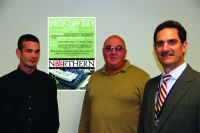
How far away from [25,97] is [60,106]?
60 cm

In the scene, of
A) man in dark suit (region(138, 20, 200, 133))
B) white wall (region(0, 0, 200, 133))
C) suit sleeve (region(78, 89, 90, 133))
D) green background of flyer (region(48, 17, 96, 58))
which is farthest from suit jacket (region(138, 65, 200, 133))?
green background of flyer (region(48, 17, 96, 58))

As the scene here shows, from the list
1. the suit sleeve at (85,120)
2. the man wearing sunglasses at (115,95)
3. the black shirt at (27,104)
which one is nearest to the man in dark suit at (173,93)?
the man wearing sunglasses at (115,95)

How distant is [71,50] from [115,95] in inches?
32.8

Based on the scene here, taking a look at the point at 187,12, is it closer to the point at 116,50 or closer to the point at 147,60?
the point at 147,60

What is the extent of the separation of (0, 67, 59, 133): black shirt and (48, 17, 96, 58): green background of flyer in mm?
451

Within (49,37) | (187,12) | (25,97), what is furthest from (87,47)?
(187,12)

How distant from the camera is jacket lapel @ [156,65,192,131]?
1.66 metres

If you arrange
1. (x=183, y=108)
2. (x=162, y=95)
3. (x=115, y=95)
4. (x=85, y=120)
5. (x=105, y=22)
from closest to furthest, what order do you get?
1. (x=183, y=108)
2. (x=162, y=95)
3. (x=115, y=95)
4. (x=85, y=120)
5. (x=105, y=22)

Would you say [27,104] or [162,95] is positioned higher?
[162,95]

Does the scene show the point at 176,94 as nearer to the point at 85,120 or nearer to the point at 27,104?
the point at 85,120

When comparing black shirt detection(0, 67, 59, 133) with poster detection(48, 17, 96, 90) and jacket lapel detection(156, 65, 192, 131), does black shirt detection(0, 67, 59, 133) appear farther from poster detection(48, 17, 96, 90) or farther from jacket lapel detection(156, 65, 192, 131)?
jacket lapel detection(156, 65, 192, 131)

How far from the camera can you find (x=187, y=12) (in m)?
2.97

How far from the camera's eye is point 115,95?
246cm

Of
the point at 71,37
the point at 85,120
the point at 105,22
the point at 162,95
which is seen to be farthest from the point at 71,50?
the point at 162,95
